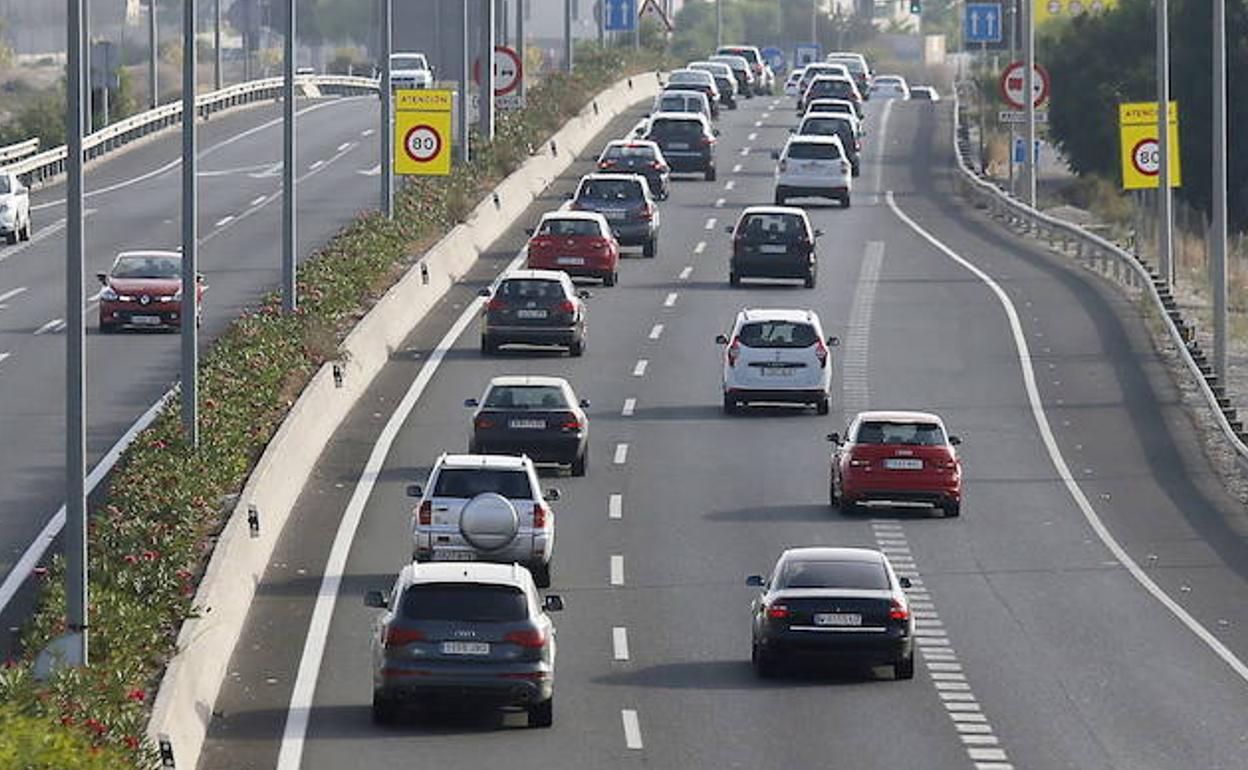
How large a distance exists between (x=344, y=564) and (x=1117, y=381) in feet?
66.0

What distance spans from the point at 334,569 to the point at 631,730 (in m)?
9.33

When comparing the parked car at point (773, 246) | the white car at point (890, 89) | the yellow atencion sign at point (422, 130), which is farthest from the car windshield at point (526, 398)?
the white car at point (890, 89)

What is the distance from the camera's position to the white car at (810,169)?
79.9 meters

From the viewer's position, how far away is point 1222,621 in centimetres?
3491

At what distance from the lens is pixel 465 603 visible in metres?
27.6

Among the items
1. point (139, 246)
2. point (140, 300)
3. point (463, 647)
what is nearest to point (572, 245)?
point (140, 300)

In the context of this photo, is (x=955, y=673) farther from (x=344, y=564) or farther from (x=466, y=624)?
(x=344, y=564)

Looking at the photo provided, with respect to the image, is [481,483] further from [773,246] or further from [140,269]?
[773,246]

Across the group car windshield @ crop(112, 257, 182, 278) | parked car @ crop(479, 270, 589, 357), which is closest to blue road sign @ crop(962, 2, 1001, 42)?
car windshield @ crop(112, 257, 182, 278)

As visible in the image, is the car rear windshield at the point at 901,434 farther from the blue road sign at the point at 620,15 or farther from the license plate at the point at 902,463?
the blue road sign at the point at 620,15

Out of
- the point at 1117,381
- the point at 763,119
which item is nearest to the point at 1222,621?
the point at 1117,381

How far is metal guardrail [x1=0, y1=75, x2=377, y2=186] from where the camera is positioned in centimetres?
8969

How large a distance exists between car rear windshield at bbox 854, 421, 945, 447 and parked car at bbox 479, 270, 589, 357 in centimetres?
1383

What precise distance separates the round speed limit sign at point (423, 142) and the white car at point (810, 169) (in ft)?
57.4
